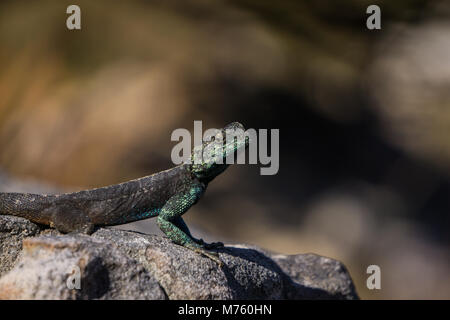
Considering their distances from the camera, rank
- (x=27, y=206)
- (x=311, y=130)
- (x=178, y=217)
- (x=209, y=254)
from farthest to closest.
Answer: (x=311, y=130) < (x=178, y=217) < (x=27, y=206) < (x=209, y=254)

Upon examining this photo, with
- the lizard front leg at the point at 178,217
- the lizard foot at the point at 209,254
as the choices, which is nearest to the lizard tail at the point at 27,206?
the lizard front leg at the point at 178,217

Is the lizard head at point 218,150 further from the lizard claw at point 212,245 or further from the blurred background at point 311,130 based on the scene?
the blurred background at point 311,130

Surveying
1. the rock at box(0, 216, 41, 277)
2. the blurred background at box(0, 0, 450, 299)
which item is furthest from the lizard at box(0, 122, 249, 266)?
the blurred background at box(0, 0, 450, 299)

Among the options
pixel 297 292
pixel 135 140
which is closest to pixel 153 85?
pixel 135 140

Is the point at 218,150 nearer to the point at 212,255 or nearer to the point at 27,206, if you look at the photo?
the point at 212,255

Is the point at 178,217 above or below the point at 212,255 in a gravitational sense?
above

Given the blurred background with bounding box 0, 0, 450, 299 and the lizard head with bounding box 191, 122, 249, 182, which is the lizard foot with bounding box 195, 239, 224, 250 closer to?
the lizard head with bounding box 191, 122, 249, 182

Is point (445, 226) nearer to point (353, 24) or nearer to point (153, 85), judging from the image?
point (353, 24)

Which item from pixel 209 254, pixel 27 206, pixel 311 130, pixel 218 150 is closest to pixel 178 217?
pixel 209 254
